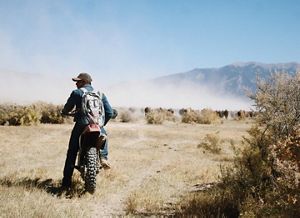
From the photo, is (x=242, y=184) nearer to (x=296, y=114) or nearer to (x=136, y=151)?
(x=296, y=114)

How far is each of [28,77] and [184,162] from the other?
166 m

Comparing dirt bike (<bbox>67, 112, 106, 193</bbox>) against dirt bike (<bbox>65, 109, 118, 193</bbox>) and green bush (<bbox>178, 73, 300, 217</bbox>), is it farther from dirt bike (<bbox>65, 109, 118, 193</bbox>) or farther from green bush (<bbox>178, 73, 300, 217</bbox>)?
green bush (<bbox>178, 73, 300, 217</bbox>)

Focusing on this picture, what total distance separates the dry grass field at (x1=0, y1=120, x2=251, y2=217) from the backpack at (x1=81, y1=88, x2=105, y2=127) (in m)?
1.43

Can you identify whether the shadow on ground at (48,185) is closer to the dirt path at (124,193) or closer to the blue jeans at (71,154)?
the blue jeans at (71,154)

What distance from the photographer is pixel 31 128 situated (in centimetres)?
2356

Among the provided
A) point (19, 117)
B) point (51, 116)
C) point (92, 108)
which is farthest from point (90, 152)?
point (51, 116)

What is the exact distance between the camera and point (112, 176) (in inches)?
439

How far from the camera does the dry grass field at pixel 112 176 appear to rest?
784 cm

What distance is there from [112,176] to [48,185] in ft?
6.14

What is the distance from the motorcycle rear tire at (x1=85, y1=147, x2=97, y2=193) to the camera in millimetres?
8891

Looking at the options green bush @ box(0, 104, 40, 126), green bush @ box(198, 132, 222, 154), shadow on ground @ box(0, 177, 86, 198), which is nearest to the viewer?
shadow on ground @ box(0, 177, 86, 198)

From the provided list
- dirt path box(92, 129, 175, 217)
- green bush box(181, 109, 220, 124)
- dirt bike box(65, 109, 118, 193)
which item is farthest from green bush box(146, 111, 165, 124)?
dirt bike box(65, 109, 118, 193)

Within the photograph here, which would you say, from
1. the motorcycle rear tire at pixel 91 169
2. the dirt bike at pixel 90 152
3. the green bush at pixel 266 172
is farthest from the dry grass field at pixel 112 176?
the green bush at pixel 266 172

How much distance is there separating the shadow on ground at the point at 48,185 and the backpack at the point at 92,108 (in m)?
1.38
